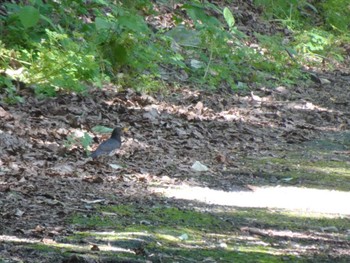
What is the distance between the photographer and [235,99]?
1033 centimetres

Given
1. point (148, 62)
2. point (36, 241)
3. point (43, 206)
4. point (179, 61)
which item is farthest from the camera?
point (179, 61)

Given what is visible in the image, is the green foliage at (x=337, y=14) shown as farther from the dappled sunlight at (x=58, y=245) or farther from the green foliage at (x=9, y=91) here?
the dappled sunlight at (x=58, y=245)

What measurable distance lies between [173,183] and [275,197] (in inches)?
28.7

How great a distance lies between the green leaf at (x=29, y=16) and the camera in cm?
857

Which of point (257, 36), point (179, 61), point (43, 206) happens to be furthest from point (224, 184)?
point (257, 36)

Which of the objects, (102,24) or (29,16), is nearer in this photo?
(29,16)

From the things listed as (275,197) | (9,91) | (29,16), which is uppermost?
(29,16)

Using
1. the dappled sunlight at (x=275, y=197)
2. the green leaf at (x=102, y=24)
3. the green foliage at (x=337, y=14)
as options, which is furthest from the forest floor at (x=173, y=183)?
the green foliage at (x=337, y=14)

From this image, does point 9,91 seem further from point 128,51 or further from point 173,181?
point 173,181

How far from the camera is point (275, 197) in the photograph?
6.26m

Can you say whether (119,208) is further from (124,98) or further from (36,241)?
(124,98)

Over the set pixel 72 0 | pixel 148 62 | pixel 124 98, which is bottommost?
pixel 124 98

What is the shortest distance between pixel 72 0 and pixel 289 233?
5.93 metres

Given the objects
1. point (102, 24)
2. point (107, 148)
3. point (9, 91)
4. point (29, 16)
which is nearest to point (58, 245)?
point (107, 148)
